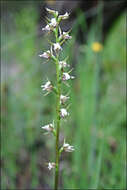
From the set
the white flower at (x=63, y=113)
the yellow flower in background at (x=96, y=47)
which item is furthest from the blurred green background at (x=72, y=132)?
the white flower at (x=63, y=113)

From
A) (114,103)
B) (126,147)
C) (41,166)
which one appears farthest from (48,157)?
(114,103)

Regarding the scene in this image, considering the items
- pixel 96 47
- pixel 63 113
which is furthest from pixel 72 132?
pixel 63 113

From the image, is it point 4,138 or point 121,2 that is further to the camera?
point 121,2

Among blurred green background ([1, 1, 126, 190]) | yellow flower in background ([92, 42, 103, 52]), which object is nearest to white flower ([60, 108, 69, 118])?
blurred green background ([1, 1, 126, 190])

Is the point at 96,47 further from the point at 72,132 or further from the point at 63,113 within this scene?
the point at 63,113

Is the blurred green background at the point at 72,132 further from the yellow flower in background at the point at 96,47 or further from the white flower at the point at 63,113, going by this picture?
the white flower at the point at 63,113

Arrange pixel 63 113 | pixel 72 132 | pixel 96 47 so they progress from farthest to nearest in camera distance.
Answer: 1. pixel 96 47
2. pixel 72 132
3. pixel 63 113

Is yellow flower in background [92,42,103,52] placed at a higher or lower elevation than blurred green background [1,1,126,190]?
higher

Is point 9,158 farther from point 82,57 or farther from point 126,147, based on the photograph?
point 82,57

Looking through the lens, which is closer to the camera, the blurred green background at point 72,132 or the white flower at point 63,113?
the white flower at point 63,113

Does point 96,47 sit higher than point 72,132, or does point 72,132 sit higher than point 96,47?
point 96,47

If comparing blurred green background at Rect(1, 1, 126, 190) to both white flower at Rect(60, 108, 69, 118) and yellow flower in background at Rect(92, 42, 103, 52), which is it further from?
white flower at Rect(60, 108, 69, 118)
